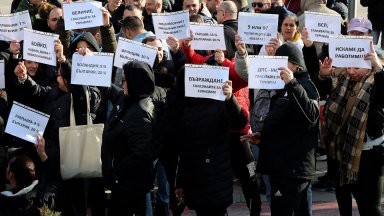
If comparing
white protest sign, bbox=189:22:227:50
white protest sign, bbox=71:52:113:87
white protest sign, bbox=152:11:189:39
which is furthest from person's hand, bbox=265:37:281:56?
white protest sign, bbox=71:52:113:87

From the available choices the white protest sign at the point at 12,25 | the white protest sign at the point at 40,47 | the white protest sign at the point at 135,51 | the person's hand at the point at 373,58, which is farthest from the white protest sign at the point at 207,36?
the white protest sign at the point at 12,25

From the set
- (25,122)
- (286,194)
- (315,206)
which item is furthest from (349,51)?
(25,122)

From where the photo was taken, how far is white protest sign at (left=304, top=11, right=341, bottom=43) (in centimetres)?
910

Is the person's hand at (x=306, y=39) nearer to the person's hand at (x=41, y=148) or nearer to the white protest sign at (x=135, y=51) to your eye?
the white protest sign at (x=135, y=51)

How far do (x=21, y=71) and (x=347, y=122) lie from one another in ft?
9.74

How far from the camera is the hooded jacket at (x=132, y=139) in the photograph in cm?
816

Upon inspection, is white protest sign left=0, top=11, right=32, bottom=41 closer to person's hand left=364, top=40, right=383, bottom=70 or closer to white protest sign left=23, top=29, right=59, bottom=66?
white protest sign left=23, top=29, right=59, bottom=66

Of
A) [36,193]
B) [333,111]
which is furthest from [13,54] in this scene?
[333,111]

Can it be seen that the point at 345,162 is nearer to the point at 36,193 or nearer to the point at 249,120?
the point at 249,120

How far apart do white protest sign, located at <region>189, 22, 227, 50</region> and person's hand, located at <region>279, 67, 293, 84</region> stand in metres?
1.17

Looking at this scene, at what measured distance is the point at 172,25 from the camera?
374 inches

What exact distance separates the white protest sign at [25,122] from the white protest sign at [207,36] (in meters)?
1.66

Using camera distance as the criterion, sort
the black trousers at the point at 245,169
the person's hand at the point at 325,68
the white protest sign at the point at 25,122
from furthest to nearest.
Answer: the black trousers at the point at 245,169, the white protest sign at the point at 25,122, the person's hand at the point at 325,68

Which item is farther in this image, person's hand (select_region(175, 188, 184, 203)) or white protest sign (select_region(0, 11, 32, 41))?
white protest sign (select_region(0, 11, 32, 41))
